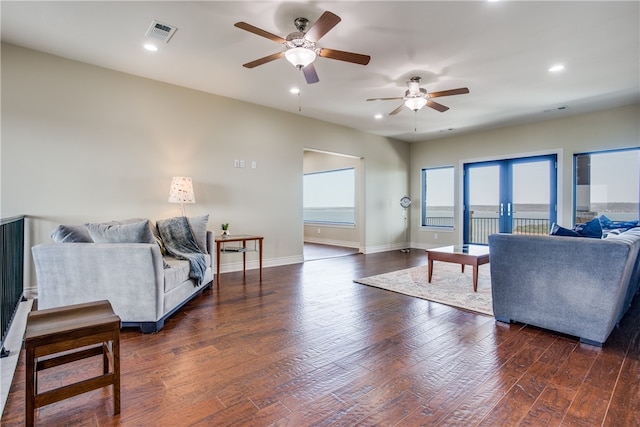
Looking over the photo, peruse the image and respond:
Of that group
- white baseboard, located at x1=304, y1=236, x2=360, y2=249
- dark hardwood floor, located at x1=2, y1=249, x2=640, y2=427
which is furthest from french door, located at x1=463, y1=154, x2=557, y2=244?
dark hardwood floor, located at x1=2, y1=249, x2=640, y2=427

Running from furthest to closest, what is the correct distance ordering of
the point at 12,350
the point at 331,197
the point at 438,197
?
1. the point at 331,197
2. the point at 438,197
3. the point at 12,350

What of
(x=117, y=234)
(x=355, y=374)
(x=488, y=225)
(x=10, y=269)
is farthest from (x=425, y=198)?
(x=10, y=269)

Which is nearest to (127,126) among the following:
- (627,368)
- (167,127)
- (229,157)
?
(167,127)

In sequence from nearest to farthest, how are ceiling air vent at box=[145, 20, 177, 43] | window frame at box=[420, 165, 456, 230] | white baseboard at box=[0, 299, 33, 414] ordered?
white baseboard at box=[0, 299, 33, 414], ceiling air vent at box=[145, 20, 177, 43], window frame at box=[420, 165, 456, 230]

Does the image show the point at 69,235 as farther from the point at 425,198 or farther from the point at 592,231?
the point at 425,198

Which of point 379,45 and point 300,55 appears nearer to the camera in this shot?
point 300,55

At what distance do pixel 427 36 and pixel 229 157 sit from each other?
3.22 m

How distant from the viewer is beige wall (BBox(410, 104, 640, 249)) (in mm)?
5312

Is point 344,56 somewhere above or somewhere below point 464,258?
above

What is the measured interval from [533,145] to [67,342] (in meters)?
7.53

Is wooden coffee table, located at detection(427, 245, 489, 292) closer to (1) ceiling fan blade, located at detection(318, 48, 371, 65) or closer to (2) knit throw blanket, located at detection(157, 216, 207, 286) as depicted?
(1) ceiling fan blade, located at detection(318, 48, 371, 65)

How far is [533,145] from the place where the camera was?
6254 mm

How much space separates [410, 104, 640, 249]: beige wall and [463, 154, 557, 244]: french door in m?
0.17

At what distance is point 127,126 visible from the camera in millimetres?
4051
